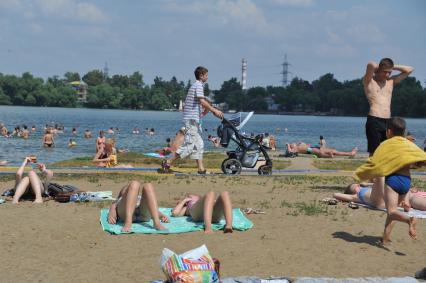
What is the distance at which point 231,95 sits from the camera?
18362 cm

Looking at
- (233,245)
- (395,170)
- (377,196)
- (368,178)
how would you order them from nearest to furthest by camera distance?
(395,170) < (233,245) < (368,178) < (377,196)

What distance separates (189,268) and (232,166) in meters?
8.00

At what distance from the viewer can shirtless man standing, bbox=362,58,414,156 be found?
29.5ft

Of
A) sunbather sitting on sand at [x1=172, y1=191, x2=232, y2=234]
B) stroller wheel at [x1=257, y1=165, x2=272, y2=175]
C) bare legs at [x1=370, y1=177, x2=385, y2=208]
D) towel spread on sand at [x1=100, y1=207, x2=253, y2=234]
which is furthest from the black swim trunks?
stroller wheel at [x1=257, y1=165, x2=272, y2=175]

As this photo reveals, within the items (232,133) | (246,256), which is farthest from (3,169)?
(246,256)

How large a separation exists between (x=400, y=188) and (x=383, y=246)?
626 mm

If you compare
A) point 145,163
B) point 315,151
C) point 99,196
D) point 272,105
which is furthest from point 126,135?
point 272,105

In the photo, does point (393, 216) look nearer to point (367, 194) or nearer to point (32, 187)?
point (367, 194)

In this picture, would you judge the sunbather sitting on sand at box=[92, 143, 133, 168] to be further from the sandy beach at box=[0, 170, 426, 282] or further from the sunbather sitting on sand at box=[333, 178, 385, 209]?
the sunbather sitting on sand at box=[333, 178, 385, 209]

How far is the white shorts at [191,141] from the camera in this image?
1173cm

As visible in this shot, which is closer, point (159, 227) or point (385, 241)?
point (385, 241)

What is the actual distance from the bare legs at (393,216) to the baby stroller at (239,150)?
629 cm

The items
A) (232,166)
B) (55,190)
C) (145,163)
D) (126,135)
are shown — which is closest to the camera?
(55,190)

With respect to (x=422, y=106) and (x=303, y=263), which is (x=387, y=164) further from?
(x=422, y=106)
